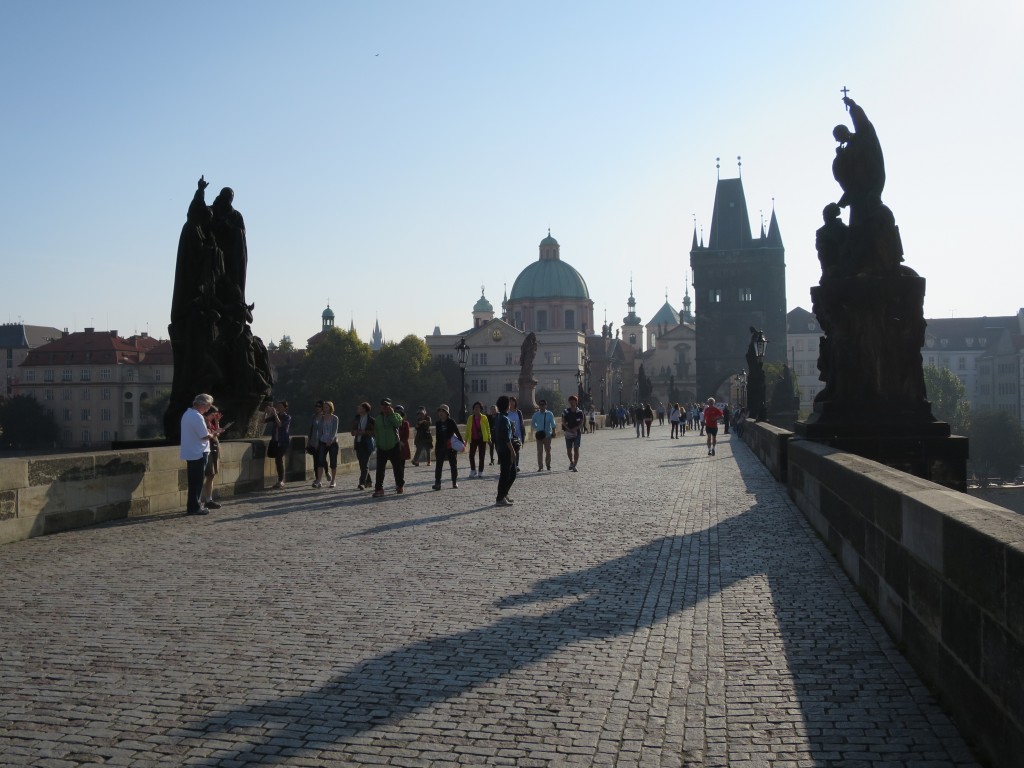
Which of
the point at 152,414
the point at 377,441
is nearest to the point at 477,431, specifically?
the point at 377,441

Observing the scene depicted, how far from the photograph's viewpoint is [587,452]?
32.4 m

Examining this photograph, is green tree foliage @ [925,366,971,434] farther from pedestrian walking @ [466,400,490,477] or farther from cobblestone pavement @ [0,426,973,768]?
cobblestone pavement @ [0,426,973,768]

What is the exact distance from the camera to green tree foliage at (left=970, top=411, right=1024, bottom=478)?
314 ft

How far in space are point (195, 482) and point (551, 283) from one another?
141 metres

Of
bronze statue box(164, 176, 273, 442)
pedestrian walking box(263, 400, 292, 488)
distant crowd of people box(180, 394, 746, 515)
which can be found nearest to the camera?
distant crowd of people box(180, 394, 746, 515)

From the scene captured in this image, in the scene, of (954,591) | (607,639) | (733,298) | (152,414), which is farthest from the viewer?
(733,298)

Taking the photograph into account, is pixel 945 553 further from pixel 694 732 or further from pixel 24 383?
pixel 24 383

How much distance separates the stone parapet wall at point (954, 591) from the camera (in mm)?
3805

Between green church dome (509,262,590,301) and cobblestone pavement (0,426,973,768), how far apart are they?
5616 inches

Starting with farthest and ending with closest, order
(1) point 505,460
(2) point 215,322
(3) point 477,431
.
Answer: (3) point 477,431 → (2) point 215,322 → (1) point 505,460

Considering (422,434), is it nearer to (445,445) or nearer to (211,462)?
(445,445)

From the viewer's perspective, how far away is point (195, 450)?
13.3 m

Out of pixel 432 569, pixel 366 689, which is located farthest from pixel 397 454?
pixel 366 689

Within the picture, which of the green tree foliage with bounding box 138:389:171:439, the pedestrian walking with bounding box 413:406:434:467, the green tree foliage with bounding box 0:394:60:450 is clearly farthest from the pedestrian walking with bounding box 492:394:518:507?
the green tree foliage with bounding box 0:394:60:450
